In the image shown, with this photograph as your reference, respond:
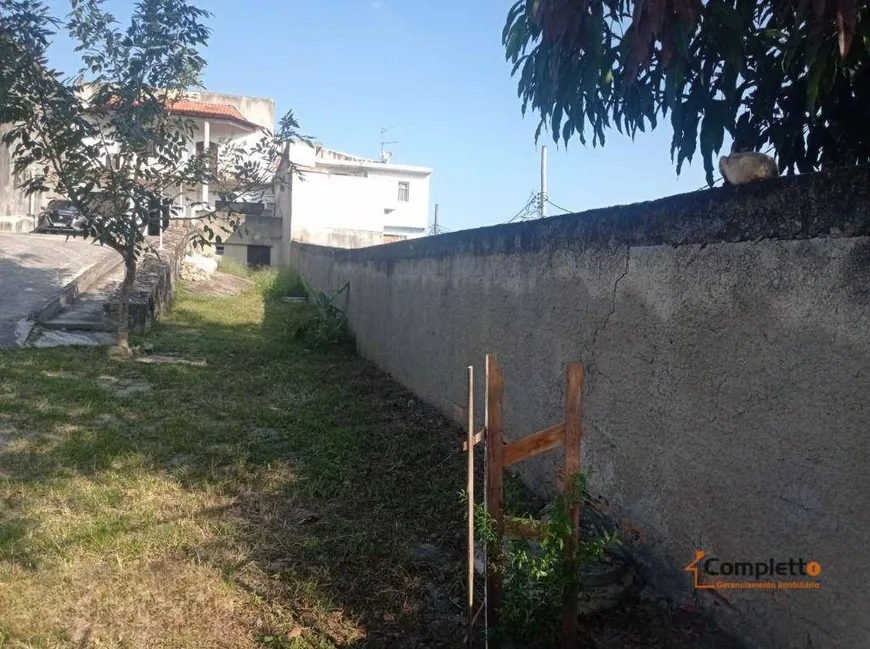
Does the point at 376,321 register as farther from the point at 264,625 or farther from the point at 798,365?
the point at 798,365

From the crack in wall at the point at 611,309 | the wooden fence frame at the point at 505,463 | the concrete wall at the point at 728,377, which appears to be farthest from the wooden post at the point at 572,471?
the crack in wall at the point at 611,309

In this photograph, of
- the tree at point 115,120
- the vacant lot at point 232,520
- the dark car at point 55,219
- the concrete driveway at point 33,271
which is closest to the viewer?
the vacant lot at point 232,520

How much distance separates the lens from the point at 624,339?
2859 millimetres

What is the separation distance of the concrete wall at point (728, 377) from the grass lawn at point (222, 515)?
3.03 ft

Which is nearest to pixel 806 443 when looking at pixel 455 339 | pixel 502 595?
pixel 502 595

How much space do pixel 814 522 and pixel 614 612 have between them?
88 centimetres

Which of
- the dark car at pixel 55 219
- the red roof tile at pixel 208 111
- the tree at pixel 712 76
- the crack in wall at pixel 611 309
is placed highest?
the red roof tile at pixel 208 111

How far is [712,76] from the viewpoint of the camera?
3.40m

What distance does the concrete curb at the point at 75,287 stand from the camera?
8.93 m

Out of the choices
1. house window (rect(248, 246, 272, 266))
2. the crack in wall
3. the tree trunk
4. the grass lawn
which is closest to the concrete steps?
the tree trunk

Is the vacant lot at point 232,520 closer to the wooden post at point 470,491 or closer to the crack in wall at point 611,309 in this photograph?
the wooden post at point 470,491

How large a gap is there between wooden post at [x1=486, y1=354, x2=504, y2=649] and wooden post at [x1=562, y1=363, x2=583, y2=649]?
8.5 inches

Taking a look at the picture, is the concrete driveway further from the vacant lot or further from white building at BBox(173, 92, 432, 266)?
white building at BBox(173, 92, 432, 266)

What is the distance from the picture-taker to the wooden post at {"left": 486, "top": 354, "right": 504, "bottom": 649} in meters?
2.18
